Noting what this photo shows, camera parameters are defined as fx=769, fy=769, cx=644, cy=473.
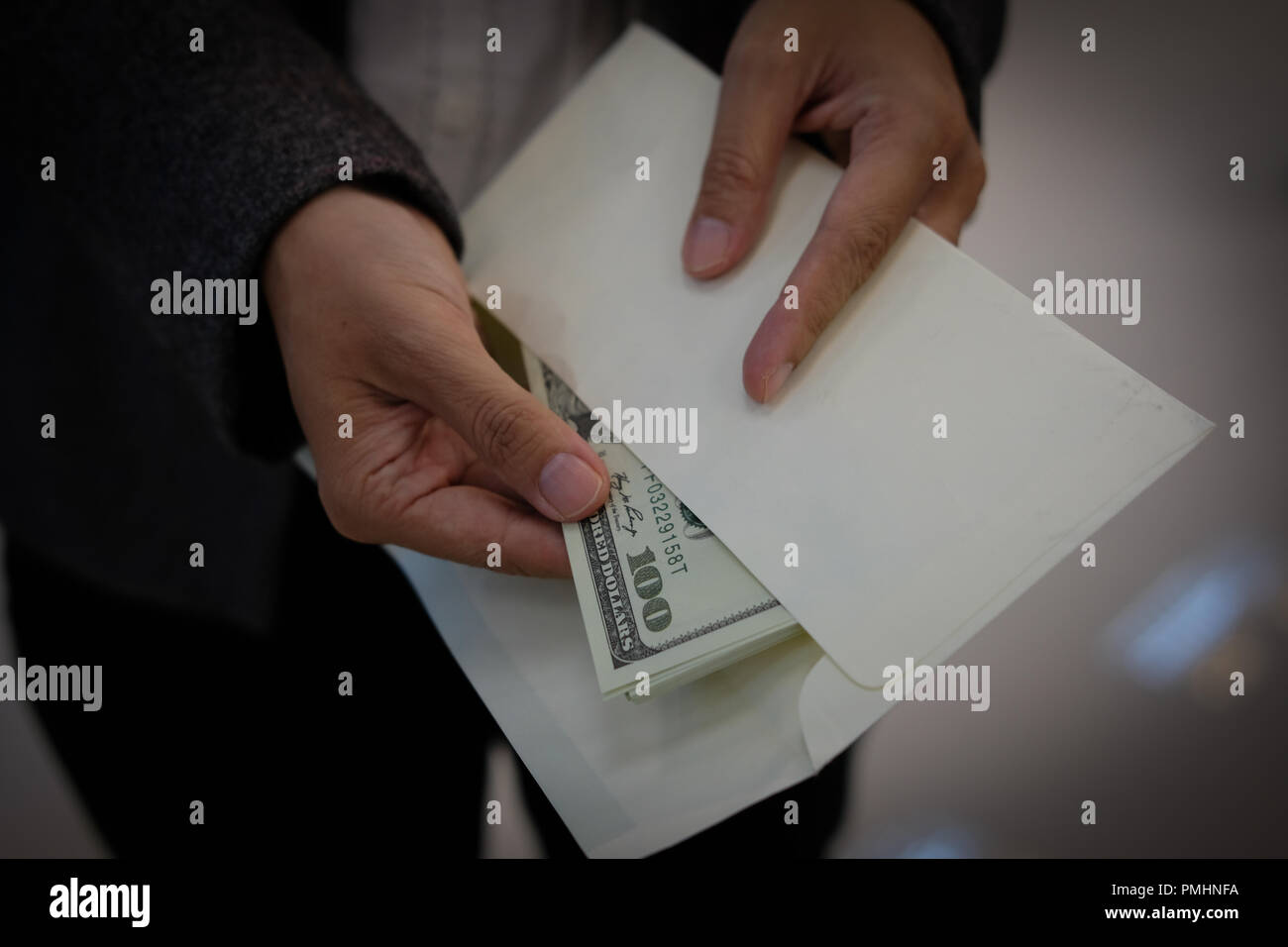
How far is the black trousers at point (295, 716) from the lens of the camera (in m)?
0.74

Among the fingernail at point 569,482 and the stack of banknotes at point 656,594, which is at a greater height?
the fingernail at point 569,482

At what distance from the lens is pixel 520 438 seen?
55 cm

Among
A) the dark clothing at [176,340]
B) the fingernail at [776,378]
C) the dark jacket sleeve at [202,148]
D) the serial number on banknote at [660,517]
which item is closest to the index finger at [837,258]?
the fingernail at [776,378]

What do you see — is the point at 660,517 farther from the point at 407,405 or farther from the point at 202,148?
the point at 202,148

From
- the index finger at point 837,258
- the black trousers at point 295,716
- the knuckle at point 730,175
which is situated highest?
the knuckle at point 730,175

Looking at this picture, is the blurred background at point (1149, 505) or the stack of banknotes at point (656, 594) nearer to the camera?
the stack of banknotes at point (656, 594)

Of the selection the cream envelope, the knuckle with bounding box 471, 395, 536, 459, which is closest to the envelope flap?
the cream envelope

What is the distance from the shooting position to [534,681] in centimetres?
60

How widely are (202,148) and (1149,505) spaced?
109 cm

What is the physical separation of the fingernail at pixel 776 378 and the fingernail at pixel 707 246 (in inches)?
4.9

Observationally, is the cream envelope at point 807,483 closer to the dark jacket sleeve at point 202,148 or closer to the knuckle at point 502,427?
the knuckle at point 502,427

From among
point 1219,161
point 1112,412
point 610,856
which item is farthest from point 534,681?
point 1219,161

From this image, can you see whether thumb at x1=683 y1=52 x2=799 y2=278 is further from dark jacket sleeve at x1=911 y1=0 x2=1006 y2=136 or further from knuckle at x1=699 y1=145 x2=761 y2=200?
dark jacket sleeve at x1=911 y1=0 x2=1006 y2=136

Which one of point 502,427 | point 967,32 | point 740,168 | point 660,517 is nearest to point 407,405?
point 502,427
